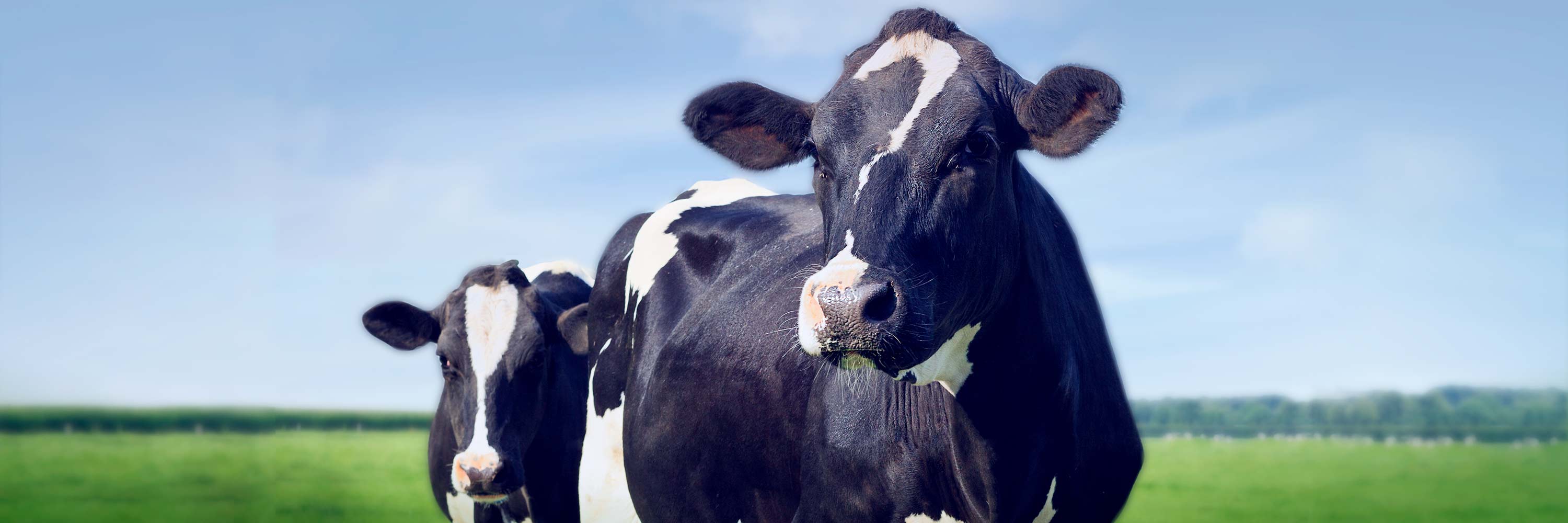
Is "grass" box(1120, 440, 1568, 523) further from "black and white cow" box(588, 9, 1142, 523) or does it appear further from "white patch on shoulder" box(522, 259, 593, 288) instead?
"black and white cow" box(588, 9, 1142, 523)

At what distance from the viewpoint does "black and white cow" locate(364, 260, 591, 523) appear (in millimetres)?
7484

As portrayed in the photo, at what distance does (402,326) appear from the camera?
28.9 feet

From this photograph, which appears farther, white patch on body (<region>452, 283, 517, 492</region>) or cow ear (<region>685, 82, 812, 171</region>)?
white patch on body (<region>452, 283, 517, 492</region>)

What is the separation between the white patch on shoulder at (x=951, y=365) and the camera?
326 centimetres

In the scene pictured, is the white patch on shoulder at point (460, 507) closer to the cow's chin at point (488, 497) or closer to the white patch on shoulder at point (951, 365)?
the cow's chin at point (488, 497)

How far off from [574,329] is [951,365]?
16.4 feet

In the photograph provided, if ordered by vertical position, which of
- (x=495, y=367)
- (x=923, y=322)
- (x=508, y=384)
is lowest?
(x=508, y=384)

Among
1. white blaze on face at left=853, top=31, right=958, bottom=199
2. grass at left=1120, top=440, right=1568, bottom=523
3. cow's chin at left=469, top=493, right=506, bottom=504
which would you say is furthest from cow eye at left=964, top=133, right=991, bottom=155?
grass at left=1120, top=440, right=1568, bottom=523

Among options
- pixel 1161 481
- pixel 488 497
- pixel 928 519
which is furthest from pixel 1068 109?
pixel 1161 481

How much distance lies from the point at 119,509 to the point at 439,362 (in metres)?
32.7

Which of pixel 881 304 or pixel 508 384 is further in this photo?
pixel 508 384

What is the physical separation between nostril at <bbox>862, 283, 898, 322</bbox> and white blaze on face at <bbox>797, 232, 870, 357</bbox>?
6 centimetres

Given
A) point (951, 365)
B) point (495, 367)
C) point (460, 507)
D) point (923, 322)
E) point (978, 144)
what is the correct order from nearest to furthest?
point (923, 322), point (978, 144), point (951, 365), point (495, 367), point (460, 507)

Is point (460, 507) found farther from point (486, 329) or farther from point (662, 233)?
point (662, 233)
